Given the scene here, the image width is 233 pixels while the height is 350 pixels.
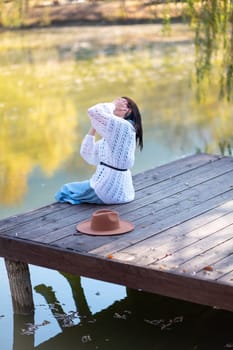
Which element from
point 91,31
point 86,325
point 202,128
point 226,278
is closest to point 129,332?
point 86,325

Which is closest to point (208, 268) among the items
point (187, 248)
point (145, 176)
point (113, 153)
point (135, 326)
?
point (187, 248)

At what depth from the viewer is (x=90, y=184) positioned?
4879mm

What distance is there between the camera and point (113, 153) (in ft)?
15.8

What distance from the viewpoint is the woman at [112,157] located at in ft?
15.8

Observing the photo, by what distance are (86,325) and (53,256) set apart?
40 centimetres

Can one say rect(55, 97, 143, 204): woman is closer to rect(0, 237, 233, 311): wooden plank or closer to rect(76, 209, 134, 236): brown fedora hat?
rect(76, 209, 134, 236): brown fedora hat

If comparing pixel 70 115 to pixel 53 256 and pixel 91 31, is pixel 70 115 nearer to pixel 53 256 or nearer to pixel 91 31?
pixel 53 256

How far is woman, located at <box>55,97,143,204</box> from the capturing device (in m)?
4.81

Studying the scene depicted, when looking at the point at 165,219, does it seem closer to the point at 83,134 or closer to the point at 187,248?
the point at 187,248

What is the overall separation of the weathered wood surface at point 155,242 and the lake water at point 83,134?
0.36 meters

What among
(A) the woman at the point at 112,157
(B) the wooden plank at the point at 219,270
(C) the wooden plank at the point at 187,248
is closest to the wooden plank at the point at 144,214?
Answer: (A) the woman at the point at 112,157

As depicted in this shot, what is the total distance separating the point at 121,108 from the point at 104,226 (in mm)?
822

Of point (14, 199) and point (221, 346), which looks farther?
point (14, 199)

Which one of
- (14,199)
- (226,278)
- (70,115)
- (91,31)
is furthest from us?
(91,31)
